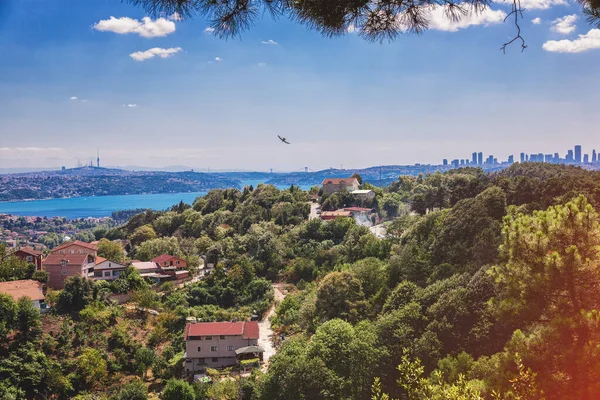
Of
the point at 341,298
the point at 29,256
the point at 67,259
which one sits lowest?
the point at 341,298

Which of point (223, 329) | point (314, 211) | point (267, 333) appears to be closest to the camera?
point (223, 329)

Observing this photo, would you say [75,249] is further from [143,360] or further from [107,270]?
[143,360]

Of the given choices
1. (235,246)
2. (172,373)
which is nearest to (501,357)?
(172,373)

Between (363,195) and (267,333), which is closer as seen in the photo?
(267,333)

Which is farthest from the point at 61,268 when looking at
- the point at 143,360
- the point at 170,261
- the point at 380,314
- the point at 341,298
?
the point at 380,314

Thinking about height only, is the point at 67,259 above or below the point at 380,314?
above

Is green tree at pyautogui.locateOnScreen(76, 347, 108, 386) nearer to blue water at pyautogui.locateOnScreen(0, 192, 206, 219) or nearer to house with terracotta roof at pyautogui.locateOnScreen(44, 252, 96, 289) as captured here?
house with terracotta roof at pyautogui.locateOnScreen(44, 252, 96, 289)
